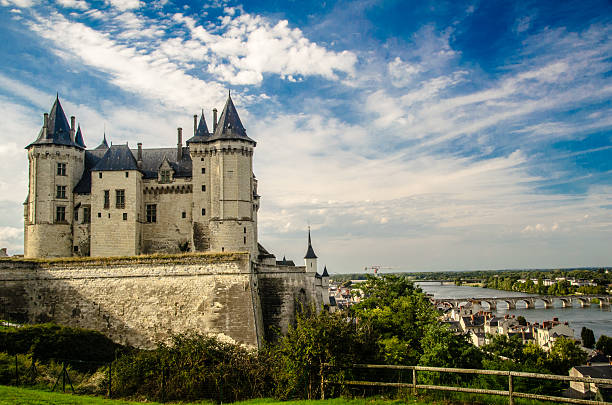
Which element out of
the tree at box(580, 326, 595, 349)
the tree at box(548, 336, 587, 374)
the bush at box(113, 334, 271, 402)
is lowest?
the tree at box(580, 326, 595, 349)

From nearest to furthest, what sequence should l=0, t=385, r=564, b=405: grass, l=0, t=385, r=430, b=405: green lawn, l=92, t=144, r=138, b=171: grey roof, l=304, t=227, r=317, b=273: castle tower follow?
l=0, t=385, r=564, b=405: grass → l=0, t=385, r=430, b=405: green lawn → l=92, t=144, r=138, b=171: grey roof → l=304, t=227, r=317, b=273: castle tower

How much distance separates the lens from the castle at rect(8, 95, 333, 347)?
2562cm

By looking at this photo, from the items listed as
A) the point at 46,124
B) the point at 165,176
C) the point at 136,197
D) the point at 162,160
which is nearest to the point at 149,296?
the point at 136,197

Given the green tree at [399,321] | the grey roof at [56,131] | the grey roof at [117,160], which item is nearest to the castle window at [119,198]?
the grey roof at [117,160]

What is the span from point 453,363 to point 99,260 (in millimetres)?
20471

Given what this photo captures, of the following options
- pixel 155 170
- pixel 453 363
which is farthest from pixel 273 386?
pixel 155 170

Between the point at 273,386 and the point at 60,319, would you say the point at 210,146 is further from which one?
the point at 273,386

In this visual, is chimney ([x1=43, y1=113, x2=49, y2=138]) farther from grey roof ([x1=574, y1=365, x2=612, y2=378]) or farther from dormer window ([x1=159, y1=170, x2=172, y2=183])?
grey roof ([x1=574, y1=365, x2=612, y2=378])

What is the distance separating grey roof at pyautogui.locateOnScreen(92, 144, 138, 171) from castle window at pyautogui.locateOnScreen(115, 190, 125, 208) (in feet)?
5.87

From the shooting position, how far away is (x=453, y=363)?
17328mm

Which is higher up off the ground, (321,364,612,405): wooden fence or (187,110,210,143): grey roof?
(187,110,210,143): grey roof

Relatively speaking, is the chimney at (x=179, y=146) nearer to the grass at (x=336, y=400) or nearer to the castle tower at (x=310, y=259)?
the castle tower at (x=310, y=259)

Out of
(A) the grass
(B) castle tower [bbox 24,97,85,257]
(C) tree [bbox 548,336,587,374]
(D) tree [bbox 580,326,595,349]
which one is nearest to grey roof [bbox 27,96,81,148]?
(B) castle tower [bbox 24,97,85,257]

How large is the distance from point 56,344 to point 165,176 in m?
19.1
